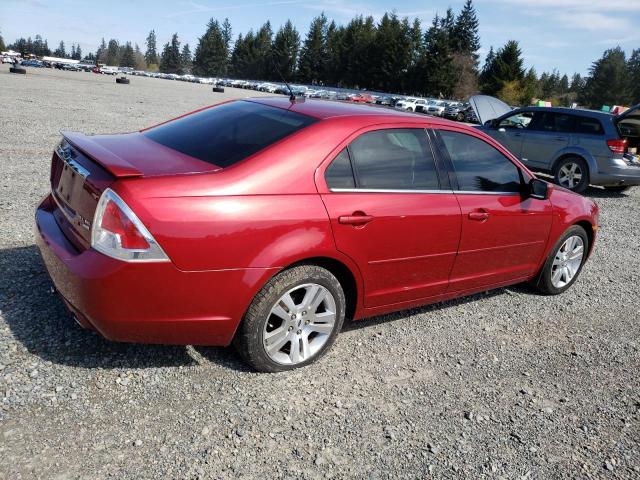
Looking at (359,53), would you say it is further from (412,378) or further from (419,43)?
(412,378)

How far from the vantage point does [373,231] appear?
3.37 meters

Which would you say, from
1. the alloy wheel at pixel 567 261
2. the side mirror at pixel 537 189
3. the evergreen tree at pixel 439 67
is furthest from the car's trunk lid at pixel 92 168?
the evergreen tree at pixel 439 67

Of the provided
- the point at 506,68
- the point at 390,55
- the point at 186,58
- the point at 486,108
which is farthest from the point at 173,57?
the point at 486,108

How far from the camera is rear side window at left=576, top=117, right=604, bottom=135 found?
34.9 feet

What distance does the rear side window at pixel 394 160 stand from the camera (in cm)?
341

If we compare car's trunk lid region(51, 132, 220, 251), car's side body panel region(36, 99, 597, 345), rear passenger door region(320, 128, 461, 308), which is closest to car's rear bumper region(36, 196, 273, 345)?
car's side body panel region(36, 99, 597, 345)

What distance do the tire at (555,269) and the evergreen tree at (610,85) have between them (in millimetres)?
91781

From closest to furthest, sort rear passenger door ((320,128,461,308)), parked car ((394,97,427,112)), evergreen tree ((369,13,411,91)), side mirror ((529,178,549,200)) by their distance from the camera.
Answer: rear passenger door ((320,128,461,308)) < side mirror ((529,178,549,200)) < parked car ((394,97,427,112)) < evergreen tree ((369,13,411,91))

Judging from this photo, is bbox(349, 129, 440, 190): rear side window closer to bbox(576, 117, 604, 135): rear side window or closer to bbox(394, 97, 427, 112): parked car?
bbox(576, 117, 604, 135): rear side window

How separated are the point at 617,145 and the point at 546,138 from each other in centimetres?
141

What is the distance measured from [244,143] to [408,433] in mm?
1950

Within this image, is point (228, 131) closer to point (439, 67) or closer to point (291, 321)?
point (291, 321)

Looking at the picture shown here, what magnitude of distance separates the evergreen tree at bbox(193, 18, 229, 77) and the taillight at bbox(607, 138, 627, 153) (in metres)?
135

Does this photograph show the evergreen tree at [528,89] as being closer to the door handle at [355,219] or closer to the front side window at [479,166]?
the front side window at [479,166]
